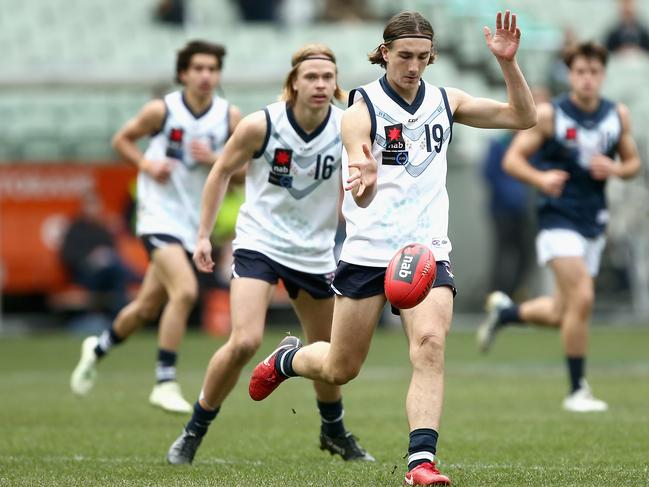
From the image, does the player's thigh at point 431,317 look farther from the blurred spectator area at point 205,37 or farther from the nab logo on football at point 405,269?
the blurred spectator area at point 205,37

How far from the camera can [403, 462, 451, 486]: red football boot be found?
234 inches

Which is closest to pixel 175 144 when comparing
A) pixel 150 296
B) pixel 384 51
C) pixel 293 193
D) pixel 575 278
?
pixel 150 296

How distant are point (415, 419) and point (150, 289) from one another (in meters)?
4.35

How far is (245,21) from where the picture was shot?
882 inches

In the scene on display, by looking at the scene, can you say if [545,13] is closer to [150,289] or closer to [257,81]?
[257,81]

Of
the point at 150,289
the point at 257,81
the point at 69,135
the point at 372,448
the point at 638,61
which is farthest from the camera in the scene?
the point at 638,61

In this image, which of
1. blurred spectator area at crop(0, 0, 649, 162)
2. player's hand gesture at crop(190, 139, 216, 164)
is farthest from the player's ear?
blurred spectator area at crop(0, 0, 649, 162)

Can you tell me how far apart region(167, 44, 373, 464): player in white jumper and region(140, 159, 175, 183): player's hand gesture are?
232 centimetres

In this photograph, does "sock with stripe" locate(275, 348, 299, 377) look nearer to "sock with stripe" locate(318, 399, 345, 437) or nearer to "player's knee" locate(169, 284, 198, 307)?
"sock with stripe" locate(318, 399, 345, 437)

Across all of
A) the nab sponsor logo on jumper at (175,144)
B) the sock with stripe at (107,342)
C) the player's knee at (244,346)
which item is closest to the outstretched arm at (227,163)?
the player's knee at (244,346)

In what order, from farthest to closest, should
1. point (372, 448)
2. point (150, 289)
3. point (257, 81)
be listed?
point (257, 81) → point (150, 289) → point (372, 448)

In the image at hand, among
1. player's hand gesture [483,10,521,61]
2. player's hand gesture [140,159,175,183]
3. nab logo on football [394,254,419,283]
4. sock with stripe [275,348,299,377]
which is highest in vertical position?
player's hand gesture [483,10,521,61]

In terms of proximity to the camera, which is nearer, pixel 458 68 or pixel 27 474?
pixel 27 474

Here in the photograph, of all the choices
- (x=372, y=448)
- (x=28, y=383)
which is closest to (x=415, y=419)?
(x=372, y=448)
